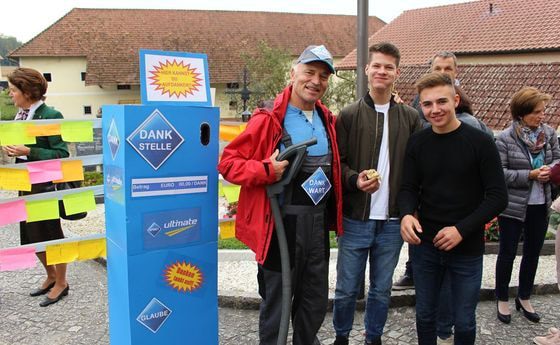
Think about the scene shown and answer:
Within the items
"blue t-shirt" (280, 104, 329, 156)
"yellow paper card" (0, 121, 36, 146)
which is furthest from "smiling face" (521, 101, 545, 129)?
"yellow paper card" (0, 121, 36, 146)

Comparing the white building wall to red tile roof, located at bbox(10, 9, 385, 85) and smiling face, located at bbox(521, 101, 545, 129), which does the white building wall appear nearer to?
red tile roof, located at bbox(10, 9, 385, 85)

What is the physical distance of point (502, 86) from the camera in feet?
47.8

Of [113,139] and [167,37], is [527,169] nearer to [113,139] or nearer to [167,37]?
[113,139]

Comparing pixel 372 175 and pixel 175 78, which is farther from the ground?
pixel 175 78

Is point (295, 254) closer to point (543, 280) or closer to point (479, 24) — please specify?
point (543, 280)

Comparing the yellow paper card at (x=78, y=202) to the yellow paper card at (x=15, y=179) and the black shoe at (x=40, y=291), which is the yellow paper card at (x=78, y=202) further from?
the black shoe at (x=40, y=291)

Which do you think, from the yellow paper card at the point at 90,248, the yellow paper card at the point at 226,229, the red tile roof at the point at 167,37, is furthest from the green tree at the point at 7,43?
the yellow paper card at the point at 226,229

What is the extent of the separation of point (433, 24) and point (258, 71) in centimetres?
1061

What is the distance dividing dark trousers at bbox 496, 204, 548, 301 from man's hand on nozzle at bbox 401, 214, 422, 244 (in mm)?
1401

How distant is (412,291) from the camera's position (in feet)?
14.3

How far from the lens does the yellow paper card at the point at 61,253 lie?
398 cm

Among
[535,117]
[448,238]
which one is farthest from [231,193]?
[535,117]

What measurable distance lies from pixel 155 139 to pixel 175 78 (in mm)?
423

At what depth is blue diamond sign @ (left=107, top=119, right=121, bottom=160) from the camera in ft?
8.60
